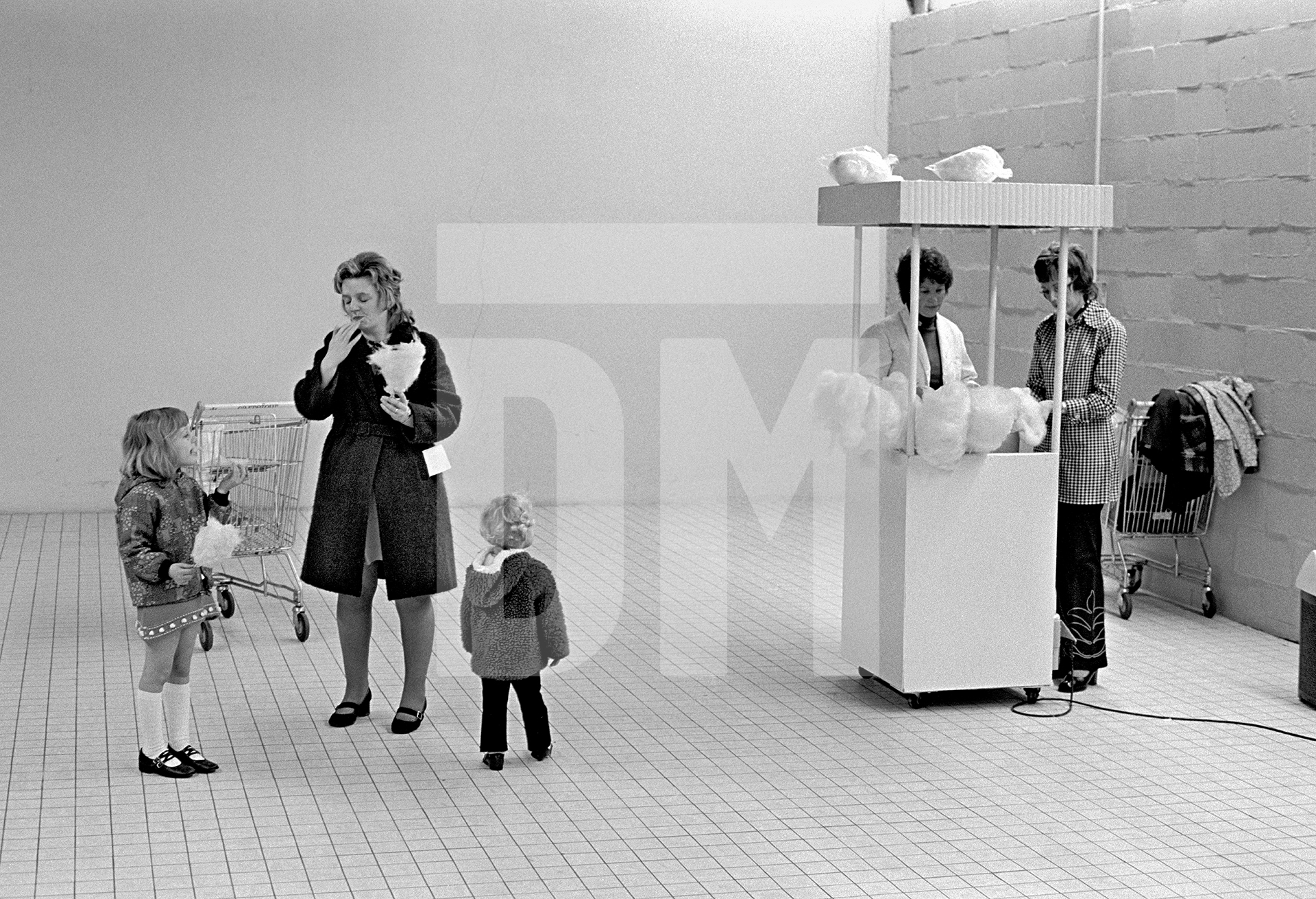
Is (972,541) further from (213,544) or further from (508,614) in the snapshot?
→ (213,544)

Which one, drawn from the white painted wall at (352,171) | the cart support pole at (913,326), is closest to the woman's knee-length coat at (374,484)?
the cart support pole at (913,326)

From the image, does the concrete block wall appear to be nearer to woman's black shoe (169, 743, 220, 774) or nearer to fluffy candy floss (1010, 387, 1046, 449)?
fluffy candy floss (1010, 387, 1046, 449)

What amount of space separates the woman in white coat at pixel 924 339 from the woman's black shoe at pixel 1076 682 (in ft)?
4.20

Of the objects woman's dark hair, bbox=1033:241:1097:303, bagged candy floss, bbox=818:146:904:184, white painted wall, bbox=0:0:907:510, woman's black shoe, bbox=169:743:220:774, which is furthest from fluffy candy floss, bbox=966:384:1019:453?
white painted wall, bbox=0:0:907:510

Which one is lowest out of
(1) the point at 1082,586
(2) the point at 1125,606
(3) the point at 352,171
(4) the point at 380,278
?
(2) the point at 1125,606

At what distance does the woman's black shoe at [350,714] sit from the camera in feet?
19.5

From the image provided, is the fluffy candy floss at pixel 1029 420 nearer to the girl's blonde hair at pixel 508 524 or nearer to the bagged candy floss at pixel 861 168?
the bagged candy floss at pixel 861 168

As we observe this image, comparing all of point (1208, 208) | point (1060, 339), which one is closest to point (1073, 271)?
point (1060, 339)

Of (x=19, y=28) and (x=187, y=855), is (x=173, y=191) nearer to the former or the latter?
(x=19, y=28)

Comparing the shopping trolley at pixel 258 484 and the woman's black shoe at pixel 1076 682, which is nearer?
the woman's black shoe at pixel 1076 682

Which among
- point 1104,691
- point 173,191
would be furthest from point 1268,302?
point 173,191

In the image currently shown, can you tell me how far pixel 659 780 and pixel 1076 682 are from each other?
2082mm

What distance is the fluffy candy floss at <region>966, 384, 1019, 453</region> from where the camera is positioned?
6043mm

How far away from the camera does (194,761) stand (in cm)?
536
